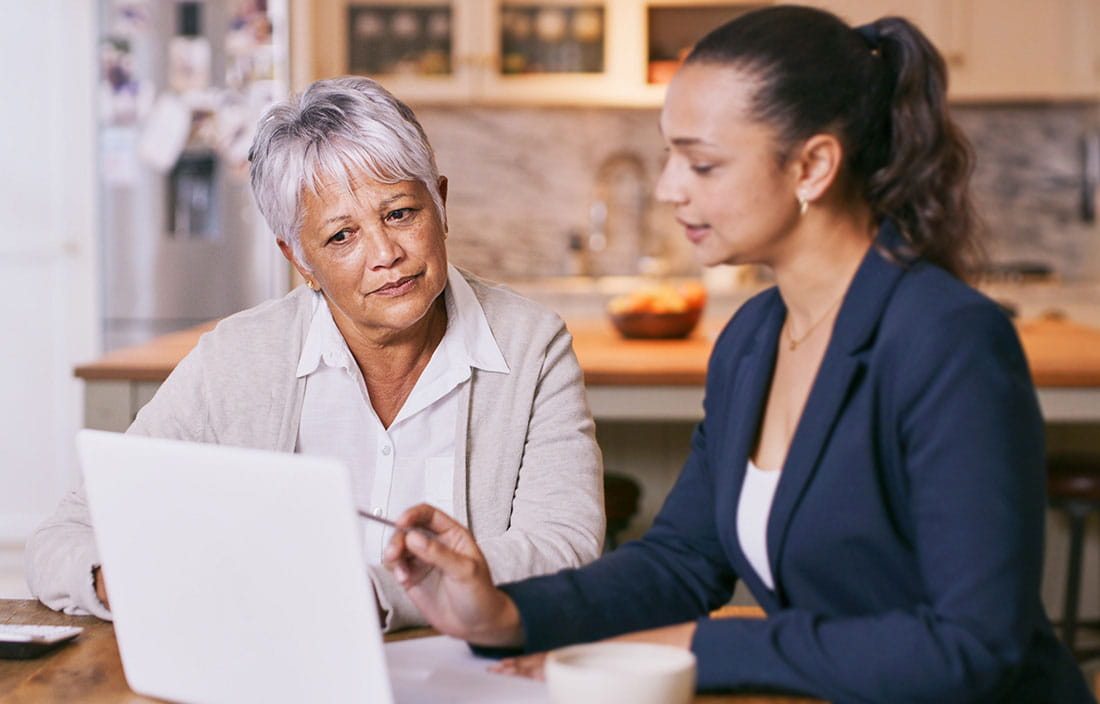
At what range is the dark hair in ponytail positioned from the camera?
120 centimetres

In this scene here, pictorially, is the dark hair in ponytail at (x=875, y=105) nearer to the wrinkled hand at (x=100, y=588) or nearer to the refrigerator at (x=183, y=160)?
the wrinkled hand at (x=100, y=588)

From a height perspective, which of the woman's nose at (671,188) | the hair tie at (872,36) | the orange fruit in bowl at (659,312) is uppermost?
the hair tie at (872,36)

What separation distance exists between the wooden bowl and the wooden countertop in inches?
0.8

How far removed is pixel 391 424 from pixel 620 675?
32.4 inches

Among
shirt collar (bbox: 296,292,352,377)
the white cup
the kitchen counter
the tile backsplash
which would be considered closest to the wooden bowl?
→ the kitchen counter

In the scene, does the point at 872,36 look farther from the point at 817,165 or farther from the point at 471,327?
the point at 471,327

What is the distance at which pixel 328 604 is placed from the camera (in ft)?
3.01

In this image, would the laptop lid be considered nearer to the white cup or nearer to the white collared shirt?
the white cup

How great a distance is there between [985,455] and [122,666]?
0.79m

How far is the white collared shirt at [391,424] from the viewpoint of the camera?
164 cm

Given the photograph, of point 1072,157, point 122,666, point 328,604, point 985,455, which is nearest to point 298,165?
point 122,666

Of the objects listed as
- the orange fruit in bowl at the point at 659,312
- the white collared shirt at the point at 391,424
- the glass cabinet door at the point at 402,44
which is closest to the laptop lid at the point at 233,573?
the white collared shirt at the point at 391,424

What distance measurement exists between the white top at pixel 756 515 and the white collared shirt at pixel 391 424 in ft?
1.47

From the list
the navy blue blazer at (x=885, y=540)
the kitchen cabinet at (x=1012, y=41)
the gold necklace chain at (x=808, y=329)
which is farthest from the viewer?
→ the kitchen cabinet at (x=1012, y=41)
